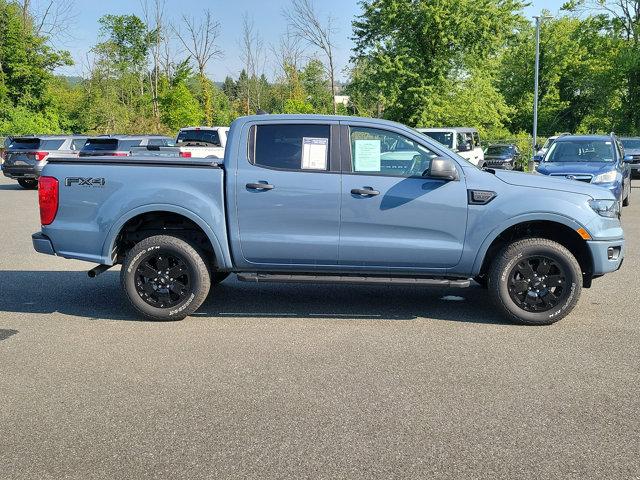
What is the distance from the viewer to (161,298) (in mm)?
6309

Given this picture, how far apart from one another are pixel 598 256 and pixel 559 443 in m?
2.80

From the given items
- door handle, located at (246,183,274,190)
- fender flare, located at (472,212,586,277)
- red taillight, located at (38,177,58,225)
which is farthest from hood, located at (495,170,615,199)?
Result: red taillight, located at (38,177,58,225)

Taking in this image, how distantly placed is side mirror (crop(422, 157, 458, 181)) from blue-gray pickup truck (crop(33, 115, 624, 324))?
1cm

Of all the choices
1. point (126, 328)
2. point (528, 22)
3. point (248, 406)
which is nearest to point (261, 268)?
point (126, 328)

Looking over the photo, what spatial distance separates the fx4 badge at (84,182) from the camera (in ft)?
20.3

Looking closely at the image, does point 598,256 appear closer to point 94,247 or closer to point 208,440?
point 208,440

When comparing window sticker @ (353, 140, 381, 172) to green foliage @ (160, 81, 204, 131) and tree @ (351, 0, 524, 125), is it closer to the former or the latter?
tree @ (351, 0, 524, 125)

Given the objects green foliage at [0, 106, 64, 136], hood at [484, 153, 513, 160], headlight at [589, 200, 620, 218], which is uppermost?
green foliage at [0, 106, 64, 136]

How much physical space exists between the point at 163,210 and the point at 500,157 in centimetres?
2390

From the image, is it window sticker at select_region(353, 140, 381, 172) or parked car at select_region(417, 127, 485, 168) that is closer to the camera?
window sticker at select_region(353, 140, 381, 172)

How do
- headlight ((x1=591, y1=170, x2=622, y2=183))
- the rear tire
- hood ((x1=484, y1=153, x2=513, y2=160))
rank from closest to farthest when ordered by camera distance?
headlight ((x1=591, y1=170, x2=622, y2=183)) → the rear tire → hood ((x1=484, y1=153, x2=513, y2=160))

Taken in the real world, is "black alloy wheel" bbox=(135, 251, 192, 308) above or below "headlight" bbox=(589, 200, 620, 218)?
below

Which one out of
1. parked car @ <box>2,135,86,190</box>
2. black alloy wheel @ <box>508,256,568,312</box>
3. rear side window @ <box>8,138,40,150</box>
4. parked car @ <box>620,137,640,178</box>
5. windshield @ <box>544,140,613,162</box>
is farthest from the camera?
parked car @ <box>620,137,640,178</box>

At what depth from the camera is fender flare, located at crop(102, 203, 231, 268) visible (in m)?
6.13
